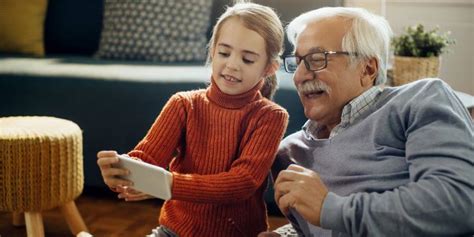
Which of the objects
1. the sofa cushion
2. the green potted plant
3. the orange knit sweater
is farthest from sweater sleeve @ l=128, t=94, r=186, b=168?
the sofa cushion

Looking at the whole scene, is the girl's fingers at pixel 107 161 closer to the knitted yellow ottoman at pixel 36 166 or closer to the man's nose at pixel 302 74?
the man's nose at pixel 302 74

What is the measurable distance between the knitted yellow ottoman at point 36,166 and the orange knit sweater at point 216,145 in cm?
81

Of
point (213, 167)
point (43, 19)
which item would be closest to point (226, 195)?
point (213, 167)

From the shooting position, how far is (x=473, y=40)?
3283 millimetres

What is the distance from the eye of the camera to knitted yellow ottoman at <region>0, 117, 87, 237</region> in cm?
205

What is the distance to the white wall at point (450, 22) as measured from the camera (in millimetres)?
3264

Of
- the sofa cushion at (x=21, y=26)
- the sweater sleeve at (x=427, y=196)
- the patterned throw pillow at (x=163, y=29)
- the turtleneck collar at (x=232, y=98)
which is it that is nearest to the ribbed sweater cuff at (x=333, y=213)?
the sweater sleeve at (x=427, y=196)

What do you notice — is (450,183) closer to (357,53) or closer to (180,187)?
(357,53)

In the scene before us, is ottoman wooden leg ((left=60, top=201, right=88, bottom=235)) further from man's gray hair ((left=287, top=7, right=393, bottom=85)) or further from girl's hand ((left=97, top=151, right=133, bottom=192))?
man's gray hair ((left=287, top=7, right=393, bottom=85))

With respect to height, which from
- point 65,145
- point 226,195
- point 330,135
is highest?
point 330,135

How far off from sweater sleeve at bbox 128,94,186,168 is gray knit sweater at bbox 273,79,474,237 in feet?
1.06

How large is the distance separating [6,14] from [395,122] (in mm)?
2547

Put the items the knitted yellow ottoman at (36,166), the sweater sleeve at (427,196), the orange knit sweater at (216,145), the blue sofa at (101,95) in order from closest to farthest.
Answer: the sweater sleeve at (427,196) → the orange knit sweater at (216,145) → the knitted yellow ottoman at (36,166) → the blue sofa at (101,95)

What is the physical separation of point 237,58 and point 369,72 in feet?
0.97
